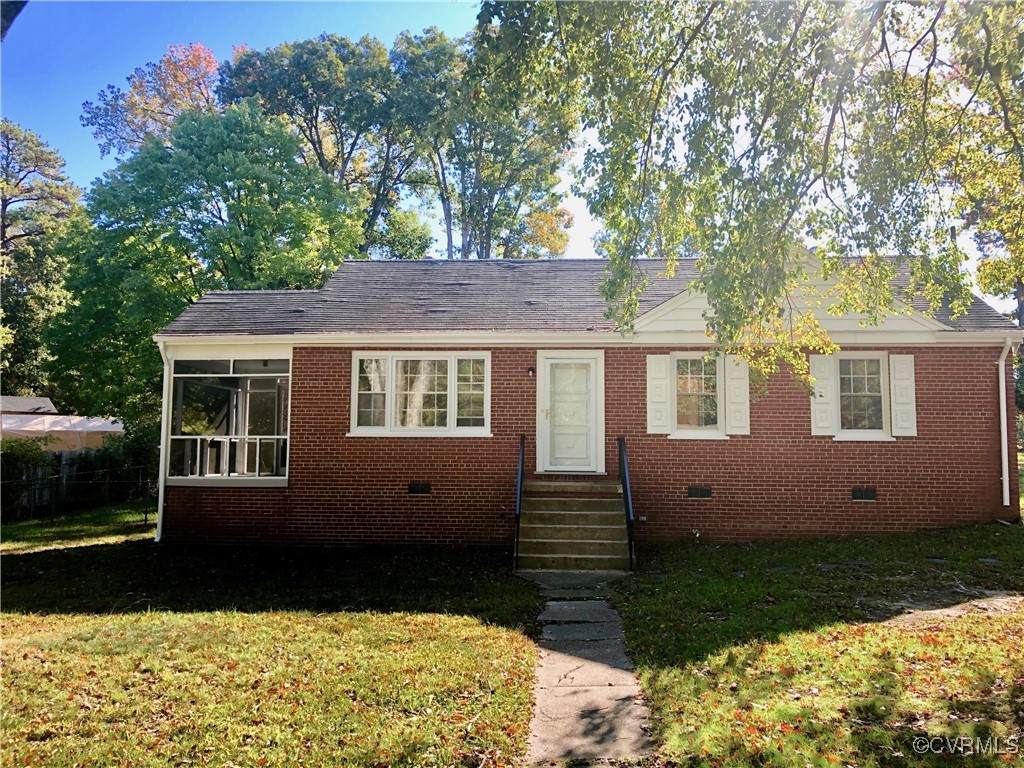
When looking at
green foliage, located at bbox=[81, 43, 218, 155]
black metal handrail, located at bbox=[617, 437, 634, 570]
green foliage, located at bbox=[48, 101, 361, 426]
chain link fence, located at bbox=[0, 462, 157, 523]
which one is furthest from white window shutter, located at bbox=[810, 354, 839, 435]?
green foliage, located at bbox=[81, 43, 218, 155]

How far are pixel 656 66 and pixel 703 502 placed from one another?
7.14 metres

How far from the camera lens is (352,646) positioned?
586 centimetres

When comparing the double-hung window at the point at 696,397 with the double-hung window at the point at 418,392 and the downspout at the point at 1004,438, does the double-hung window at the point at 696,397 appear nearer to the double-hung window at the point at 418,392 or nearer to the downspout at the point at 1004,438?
the double-hung window at the point at 418,392

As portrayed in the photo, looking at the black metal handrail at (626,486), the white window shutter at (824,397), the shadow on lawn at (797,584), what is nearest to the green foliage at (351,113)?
the black metal handrail at (626,486)

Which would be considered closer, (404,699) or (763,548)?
(404,699)

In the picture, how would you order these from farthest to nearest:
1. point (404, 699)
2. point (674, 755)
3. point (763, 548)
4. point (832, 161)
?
point (763, 548) < point (832, 161) < point (404, 699) < point (674, 755)

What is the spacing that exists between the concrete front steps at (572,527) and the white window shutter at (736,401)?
2.23 metres

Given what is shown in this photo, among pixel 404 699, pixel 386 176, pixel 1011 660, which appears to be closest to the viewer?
pixel 404 699

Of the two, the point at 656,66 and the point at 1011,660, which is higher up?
the point at 656,66

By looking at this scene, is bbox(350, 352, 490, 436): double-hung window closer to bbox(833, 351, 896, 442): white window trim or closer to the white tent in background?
bbox(833, 351, 896, 442): white window trim

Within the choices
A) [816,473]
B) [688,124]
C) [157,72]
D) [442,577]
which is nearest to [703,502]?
[816,473]

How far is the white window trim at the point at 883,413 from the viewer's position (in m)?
11.1

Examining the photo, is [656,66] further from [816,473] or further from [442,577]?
[816,473]

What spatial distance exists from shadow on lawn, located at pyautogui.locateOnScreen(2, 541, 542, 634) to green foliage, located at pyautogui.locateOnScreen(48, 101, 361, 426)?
28.6 ft
